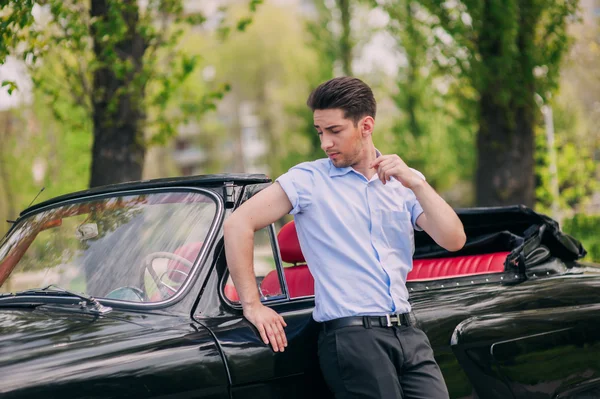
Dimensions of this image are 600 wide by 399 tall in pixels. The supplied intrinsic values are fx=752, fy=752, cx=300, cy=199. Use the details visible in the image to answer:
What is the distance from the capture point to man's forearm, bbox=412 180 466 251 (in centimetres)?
295

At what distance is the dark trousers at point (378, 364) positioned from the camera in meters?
2.78

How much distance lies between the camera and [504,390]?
11.4 ft

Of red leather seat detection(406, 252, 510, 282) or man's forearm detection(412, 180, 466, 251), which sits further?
red leather seat detection(406, 252, 510, 282)

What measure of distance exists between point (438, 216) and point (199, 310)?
3.32 ft

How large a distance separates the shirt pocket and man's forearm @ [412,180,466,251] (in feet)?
0.34

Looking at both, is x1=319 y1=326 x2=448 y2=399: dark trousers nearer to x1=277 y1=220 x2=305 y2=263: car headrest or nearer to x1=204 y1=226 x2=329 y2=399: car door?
x1=204 y1=226 x2=329 y2=399: car door

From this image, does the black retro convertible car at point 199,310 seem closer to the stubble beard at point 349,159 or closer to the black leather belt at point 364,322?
the black leather belt at point 364,322

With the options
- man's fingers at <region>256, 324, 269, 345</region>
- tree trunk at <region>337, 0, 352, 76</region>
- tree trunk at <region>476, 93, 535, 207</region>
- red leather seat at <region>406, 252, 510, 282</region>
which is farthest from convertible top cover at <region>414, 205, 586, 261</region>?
tree trunk at <region>337, 0, 352, 76</region>

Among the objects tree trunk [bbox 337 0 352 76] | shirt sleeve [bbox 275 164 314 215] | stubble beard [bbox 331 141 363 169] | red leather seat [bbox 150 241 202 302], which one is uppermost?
tree trunk [bbox 337 0 352 76]

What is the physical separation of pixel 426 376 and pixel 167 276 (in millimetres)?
1101

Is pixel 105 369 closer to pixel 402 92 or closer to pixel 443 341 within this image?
pixel 443 341

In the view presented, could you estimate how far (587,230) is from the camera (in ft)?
46.0

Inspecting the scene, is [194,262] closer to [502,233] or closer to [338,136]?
[338,136]

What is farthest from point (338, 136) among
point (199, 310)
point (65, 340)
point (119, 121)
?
point (119, 121)
